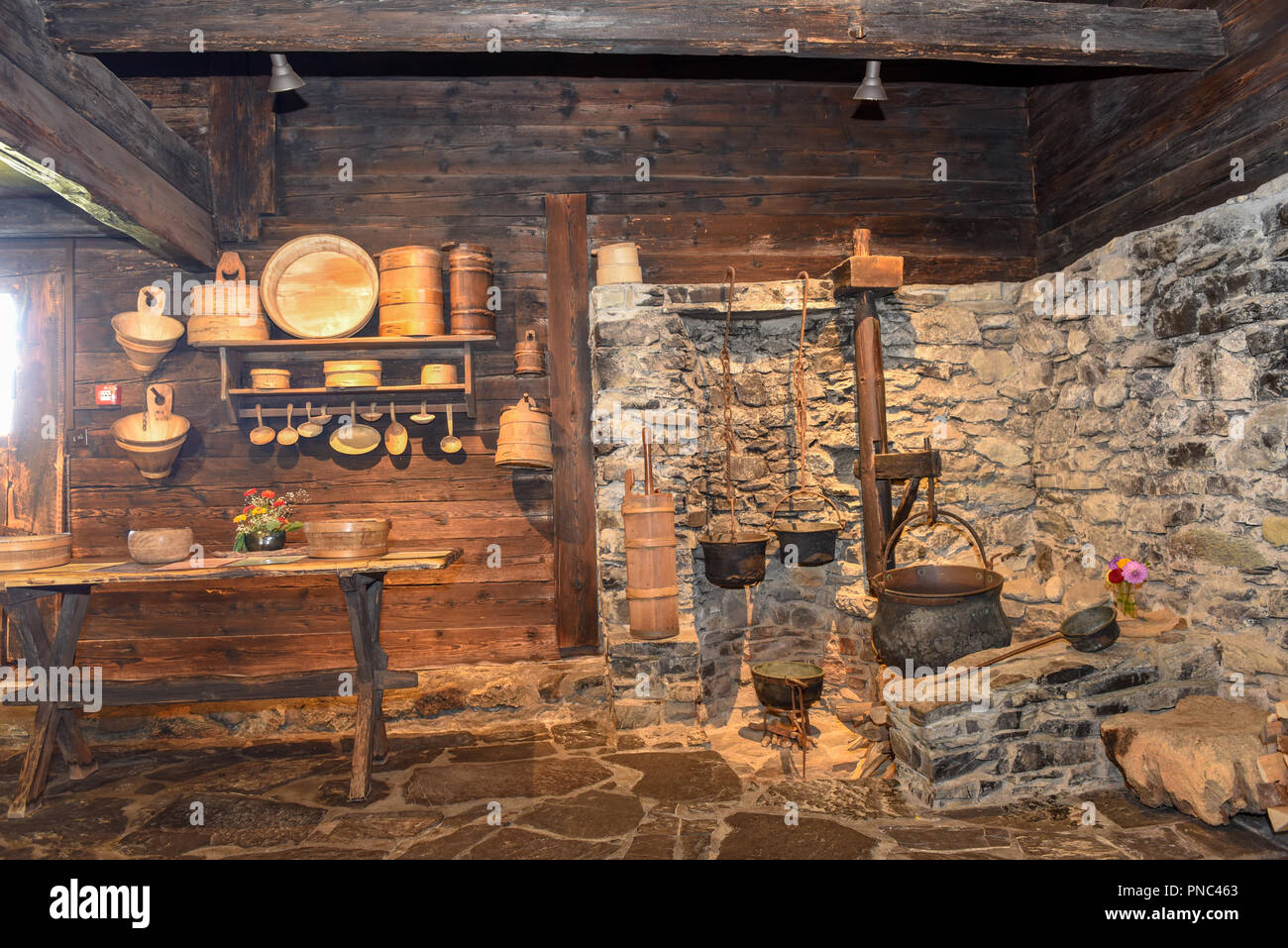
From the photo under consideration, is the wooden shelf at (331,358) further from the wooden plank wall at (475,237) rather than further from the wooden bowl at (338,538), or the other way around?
the wooden bowl at (338,538)

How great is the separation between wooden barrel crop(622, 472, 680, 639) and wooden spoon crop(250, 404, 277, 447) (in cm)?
216

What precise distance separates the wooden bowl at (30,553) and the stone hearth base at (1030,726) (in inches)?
159

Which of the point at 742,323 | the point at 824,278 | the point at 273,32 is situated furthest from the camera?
the point at 742,323

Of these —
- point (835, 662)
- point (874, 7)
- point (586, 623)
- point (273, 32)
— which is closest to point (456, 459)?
point (586, 623)

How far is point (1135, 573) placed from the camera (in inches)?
154

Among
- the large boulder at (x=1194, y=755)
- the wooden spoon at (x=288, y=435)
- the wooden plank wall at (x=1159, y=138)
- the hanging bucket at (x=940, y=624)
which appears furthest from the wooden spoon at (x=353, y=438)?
the wooden plank wall at (x=1159, y=138)

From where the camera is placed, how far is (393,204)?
4855 mm

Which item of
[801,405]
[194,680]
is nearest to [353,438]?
[194,680]

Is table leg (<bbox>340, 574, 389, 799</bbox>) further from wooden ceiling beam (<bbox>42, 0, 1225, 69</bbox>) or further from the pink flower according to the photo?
the pink flower

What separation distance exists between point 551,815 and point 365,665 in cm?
119

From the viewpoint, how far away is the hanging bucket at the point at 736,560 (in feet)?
14.3

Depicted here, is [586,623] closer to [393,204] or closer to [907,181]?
[393,204]

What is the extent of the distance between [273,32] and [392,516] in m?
2.58

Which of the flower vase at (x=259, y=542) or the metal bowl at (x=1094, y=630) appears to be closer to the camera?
the metal bowl at (x=1094, y=630)
